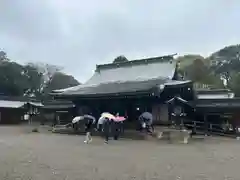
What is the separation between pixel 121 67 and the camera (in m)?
28.4

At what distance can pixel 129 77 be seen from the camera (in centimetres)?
2670

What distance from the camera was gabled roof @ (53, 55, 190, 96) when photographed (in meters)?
22.2

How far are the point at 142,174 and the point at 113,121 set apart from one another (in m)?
11.3

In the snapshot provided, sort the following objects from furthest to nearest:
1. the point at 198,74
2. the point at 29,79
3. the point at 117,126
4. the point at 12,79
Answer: the point at 29,79 < the point at 12,79 < the point at 198,74 < the point at 117,126

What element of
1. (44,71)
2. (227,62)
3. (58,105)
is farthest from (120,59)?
(58,105)

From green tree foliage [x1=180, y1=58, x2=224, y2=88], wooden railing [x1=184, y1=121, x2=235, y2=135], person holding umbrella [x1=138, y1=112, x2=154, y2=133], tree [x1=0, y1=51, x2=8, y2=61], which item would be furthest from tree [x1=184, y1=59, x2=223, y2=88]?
tree [x1=0, y1=51, x2=8, y2=61]

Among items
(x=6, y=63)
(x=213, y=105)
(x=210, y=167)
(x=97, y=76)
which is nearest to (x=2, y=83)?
(x=6, y=63)

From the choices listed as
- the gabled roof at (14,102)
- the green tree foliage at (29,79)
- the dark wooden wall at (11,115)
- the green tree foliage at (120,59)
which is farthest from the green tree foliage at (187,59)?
the dark wooden wall at (11,115)

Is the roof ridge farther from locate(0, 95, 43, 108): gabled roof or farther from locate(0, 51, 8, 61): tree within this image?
locate(0, 51, 8, 61): tree

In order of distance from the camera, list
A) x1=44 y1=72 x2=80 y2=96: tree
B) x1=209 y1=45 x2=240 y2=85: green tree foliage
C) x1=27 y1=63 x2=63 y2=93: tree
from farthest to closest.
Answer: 1. x1=27 y1=63 x2=63 y2=93: tree
2. x1=44 y1=72 x2=80 y2=96: tree
3. x1=209 y1=45 x2=240 y2=85: green tree foliage

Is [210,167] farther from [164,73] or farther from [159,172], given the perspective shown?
[164,73]

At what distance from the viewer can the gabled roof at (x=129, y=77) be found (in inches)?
874

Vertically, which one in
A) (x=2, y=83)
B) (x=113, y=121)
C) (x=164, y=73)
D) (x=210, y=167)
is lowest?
(x=210, y=167)

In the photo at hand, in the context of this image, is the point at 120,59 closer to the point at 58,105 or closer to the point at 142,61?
the point at 58,105
